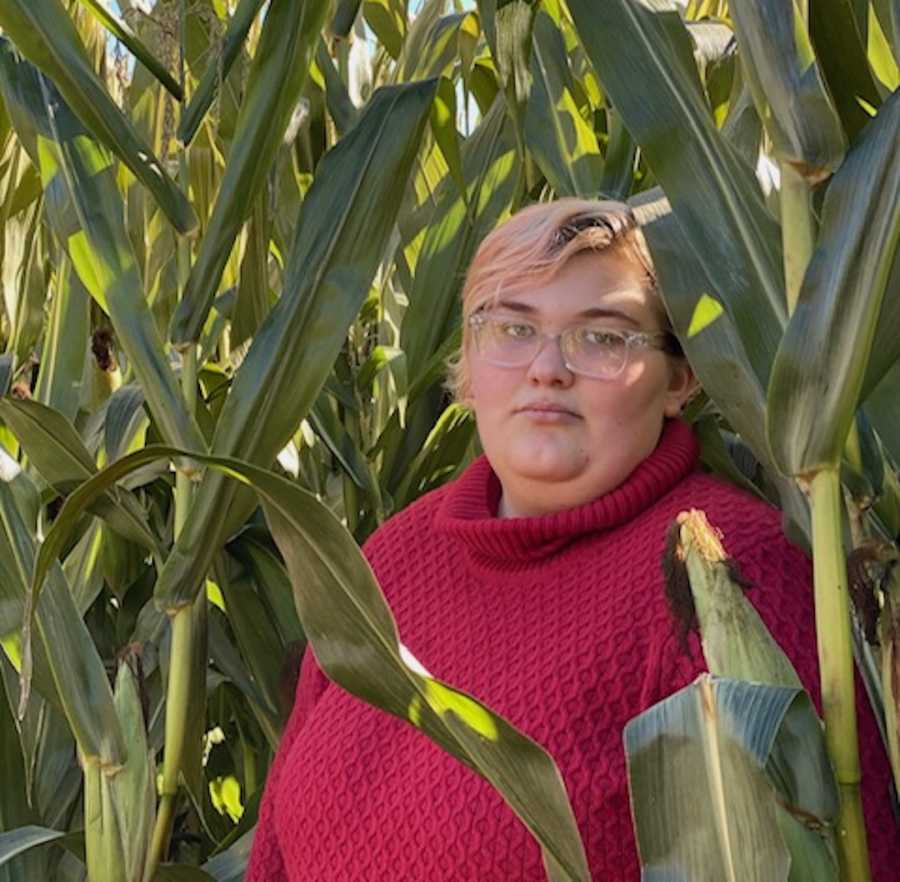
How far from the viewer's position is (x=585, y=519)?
1.28 m

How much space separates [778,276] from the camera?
982mm

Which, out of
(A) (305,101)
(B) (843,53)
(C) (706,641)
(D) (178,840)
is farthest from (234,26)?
(D) (178,840)

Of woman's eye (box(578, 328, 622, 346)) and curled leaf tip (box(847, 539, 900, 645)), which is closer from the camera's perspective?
curled leaf tip (box(847, 539, 900, 645))

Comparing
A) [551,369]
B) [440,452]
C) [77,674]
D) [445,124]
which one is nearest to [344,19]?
[445,124]

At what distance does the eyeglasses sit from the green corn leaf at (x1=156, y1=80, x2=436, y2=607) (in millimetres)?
107

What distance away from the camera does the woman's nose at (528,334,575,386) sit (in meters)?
1.28

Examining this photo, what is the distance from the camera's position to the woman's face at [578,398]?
128 centimetres

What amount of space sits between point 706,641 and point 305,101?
3.04 feet

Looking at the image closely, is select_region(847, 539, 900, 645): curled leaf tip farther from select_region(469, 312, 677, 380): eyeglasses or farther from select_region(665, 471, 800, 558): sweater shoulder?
select_region(469, 312, 677, 380): eyeglasses

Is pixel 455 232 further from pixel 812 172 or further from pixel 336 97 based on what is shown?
pixel 812 172

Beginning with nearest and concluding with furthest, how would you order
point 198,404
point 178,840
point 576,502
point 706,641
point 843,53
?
point 706,641, point 843,53, point 576,502, point 198,404, point 178,840

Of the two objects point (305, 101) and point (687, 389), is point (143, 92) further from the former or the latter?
point (687, 389)

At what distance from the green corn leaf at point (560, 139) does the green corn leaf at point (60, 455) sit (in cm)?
48

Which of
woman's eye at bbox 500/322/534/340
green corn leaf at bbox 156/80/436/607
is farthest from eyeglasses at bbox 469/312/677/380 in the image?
green corn leaf at bbox 156/80/436/607
